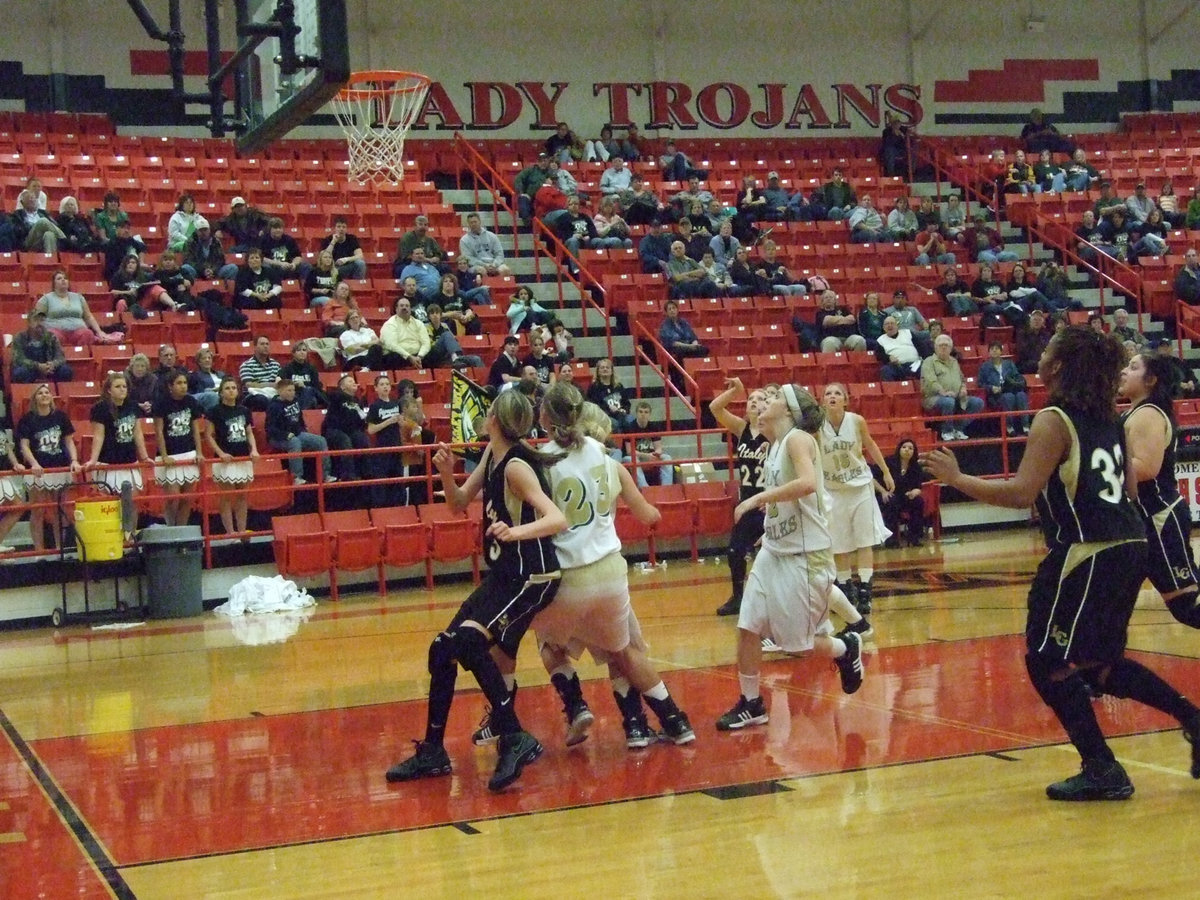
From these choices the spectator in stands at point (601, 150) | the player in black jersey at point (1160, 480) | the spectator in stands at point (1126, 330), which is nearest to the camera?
the player in black jersey at point (1160, 480)

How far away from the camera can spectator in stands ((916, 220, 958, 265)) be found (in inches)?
973

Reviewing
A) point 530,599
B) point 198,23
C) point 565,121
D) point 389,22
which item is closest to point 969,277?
point 565,121

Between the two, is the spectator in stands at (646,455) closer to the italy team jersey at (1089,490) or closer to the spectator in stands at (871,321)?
the spectator in stands at (871,321)

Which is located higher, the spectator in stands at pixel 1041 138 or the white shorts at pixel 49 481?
the spectator in stands at pixel 1041 138

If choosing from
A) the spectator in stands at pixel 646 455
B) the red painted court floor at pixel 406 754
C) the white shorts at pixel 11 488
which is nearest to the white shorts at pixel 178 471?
the white shorts at pixel 11 488

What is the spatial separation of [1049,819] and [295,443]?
11573 mm

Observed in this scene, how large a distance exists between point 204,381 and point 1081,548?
12.3 m

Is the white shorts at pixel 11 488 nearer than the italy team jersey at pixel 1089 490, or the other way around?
the italy team jersey at pixel 1089 490

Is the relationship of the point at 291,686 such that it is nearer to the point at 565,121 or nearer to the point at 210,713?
the point at 210,713

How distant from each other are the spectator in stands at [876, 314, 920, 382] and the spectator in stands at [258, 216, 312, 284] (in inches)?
314

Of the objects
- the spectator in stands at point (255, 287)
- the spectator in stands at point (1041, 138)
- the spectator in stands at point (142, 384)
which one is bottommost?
the spectator in stands at point (142, 384)

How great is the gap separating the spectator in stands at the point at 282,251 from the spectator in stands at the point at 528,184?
5.30 metres

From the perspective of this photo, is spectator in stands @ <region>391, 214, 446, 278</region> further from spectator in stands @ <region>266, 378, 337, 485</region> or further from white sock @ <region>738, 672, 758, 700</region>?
white sock @ <region>738, 672, 758, 700</region>

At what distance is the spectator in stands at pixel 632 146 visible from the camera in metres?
26.8
